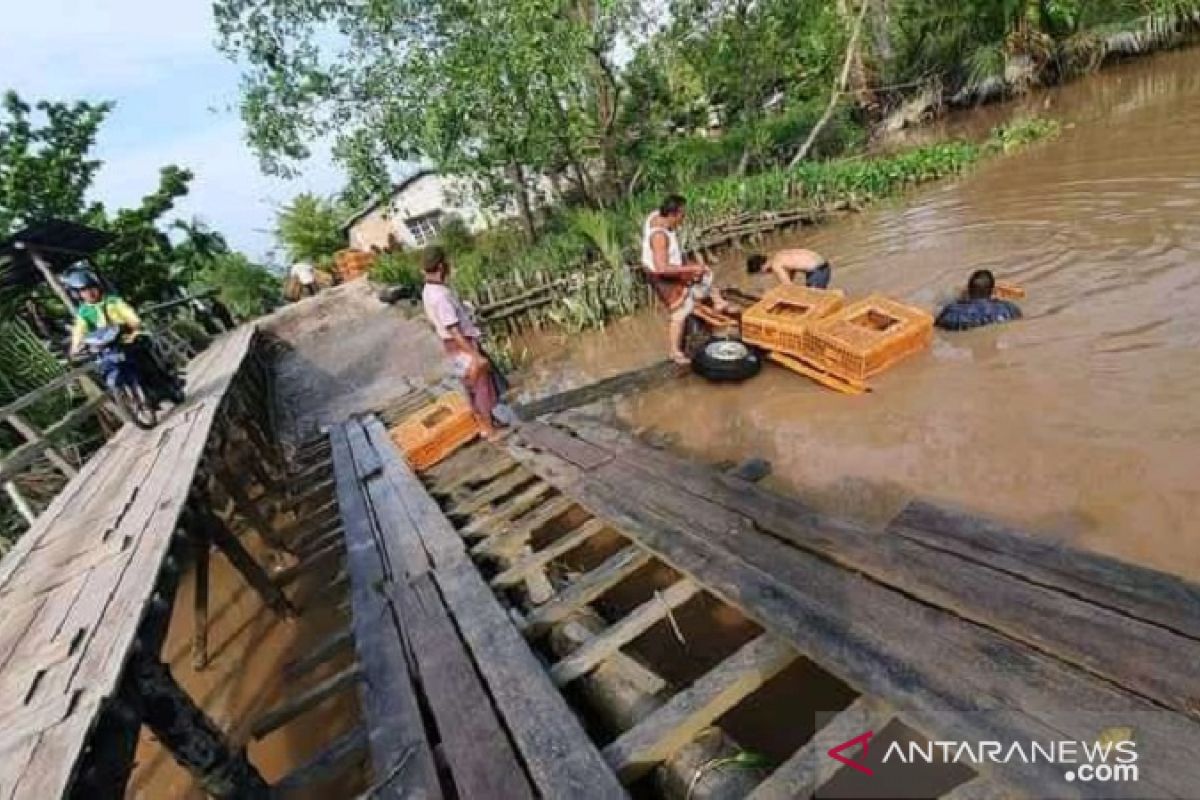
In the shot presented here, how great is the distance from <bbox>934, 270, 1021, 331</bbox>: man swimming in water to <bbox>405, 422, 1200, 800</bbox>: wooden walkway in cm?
398

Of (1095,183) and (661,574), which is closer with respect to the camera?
(661,574)

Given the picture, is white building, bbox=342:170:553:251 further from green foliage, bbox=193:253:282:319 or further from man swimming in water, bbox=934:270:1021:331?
man swimming in water, bbox=934:270:1021:331

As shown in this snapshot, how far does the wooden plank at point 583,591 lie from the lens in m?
3.32

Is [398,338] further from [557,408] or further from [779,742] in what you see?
[779,742]

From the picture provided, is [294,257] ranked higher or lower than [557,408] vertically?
higher

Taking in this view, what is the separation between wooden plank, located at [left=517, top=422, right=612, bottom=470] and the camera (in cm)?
485

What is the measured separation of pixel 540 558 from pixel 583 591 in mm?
508

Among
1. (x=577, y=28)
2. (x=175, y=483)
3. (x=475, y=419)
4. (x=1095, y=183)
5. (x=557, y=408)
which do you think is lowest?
(x=1095, y=183)

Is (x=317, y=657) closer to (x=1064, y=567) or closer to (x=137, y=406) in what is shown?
(x=1064, y=567)

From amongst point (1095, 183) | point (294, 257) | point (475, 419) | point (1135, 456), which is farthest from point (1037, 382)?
point (294, 257)

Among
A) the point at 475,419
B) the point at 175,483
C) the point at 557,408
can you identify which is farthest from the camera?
the point at 557,408

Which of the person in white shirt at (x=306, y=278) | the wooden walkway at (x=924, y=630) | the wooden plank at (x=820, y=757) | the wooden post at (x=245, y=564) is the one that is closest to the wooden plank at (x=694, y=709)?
the wooden walkway at (x=924, y=630)

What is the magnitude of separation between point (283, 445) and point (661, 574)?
7792mm

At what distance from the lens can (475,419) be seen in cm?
620
